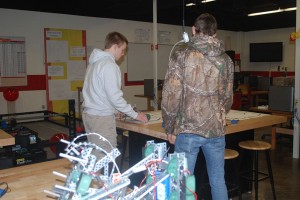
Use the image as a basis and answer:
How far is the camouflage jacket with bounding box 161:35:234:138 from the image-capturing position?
2.01 m

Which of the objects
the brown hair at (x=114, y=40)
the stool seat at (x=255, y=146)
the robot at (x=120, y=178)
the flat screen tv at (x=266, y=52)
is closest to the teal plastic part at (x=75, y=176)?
the robot at (x=120, y=178)

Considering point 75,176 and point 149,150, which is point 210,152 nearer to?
point 149,150

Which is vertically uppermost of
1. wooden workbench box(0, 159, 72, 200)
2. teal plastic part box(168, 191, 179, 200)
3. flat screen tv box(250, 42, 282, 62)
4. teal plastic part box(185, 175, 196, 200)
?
flat screen tv box(250, 42, 282, 62)

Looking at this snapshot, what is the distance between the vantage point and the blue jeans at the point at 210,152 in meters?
2.06

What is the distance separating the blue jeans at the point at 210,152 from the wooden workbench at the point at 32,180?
734 millimetres

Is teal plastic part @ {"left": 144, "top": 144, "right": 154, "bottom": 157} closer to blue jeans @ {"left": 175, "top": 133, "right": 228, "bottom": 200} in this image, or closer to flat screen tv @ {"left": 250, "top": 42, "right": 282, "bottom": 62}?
blue jeans @ {"left": 175, "top": 133, "right": 228, "bottom": 200}

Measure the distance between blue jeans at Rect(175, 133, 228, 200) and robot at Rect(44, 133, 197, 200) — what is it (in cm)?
89

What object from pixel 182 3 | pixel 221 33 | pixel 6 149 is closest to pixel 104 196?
pixel 6 149

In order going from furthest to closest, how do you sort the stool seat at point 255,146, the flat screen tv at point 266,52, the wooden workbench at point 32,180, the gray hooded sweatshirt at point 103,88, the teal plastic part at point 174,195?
the flat screen tv at point 266,52 → the stool seat at point 255,146 → the gray hooded sweatshirt at point 103,88 → the wooden workbench at point 32,180 → the teal plastic part at point 174,195

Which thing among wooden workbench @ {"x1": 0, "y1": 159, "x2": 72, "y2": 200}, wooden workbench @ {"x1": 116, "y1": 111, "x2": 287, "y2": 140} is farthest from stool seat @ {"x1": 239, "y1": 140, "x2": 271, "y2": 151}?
wooden workbench @ {"x1": 0, "y1": 159, "x2": 72, "y2": 200}

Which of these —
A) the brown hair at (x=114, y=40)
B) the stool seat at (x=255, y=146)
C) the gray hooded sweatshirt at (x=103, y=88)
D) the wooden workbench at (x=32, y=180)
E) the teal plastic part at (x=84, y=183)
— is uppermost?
the brown hair at (x=114, y=40)

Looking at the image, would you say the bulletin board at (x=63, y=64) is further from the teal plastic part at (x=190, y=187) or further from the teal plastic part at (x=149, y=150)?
the teal plastic part at (x=190, y=187)

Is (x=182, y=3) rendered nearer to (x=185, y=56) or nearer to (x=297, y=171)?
(x=297, y=171)

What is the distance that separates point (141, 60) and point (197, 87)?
6727 mm
